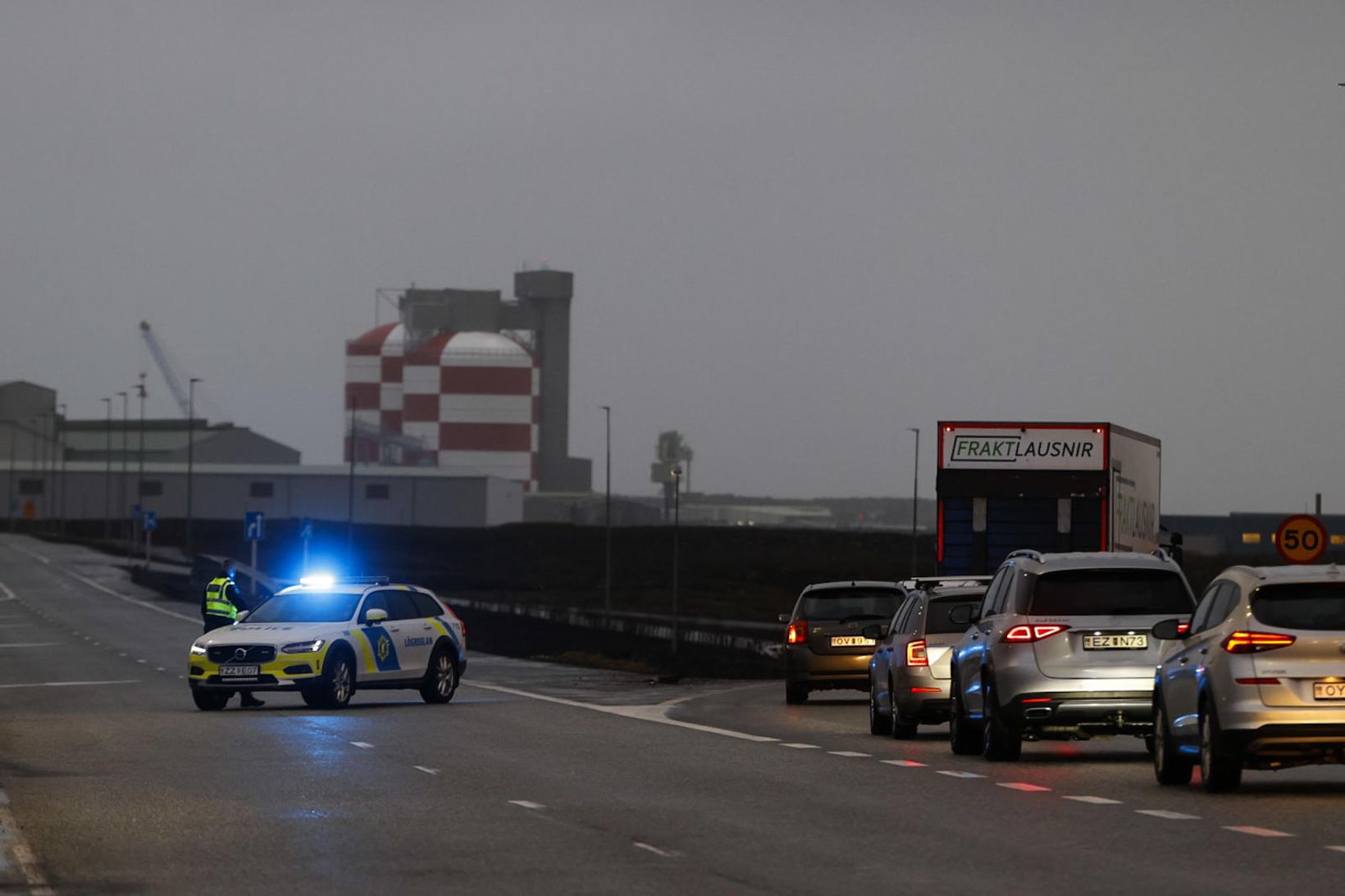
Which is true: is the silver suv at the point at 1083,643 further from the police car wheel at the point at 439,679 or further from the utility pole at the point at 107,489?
the utility pole at the point at 107,489

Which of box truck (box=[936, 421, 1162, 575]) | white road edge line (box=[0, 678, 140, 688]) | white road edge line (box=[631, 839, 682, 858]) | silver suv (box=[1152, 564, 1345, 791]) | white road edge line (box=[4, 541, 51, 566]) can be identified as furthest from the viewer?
white road edge line (box=[4, 541, 51, 566])

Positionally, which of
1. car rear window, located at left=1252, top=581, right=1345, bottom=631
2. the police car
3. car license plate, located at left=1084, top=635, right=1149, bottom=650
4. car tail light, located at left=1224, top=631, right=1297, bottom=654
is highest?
car rear window, located at left=1252, top=581, right=1345, bottom=631

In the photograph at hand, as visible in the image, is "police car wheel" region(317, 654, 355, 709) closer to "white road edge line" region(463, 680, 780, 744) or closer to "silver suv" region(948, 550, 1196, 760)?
"white road edge line" region(463, 680, 780, 744)

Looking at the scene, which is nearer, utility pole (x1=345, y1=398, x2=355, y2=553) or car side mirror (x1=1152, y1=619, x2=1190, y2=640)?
car side mirror (x1=1152, y1=619, x2=1190, y2=640)

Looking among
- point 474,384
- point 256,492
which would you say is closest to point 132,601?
point 256,492

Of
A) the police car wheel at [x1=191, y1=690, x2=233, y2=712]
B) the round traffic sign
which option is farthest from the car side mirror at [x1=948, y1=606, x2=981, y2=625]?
the police car wheel at [x1=191, y1=690, x2=233, y2=712]

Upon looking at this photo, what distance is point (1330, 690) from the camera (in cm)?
1482

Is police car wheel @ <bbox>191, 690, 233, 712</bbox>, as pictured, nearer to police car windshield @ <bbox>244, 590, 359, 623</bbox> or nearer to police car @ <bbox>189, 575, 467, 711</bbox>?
police car @ <bbox>189, 575, 467, 711</bbox>

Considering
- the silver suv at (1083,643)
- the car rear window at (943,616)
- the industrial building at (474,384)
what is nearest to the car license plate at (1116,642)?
the silver suv at (1083,643)

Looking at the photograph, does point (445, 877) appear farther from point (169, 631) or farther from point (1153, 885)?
point (169, 631)

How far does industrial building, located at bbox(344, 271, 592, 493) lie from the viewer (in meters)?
161

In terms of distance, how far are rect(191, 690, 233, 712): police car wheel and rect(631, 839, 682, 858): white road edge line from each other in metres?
16.2

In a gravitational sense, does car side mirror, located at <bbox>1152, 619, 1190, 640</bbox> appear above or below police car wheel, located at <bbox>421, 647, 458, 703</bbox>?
above

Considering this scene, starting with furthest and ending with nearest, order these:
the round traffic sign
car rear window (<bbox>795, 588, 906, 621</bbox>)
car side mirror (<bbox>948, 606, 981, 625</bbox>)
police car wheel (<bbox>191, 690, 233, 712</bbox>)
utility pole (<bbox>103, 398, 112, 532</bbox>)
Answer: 1. utility pole (<bbox>103, 398, 112, 532</bbox>)
2. car rear window (<bbox>795, 588, 906, 621</bbox>)
3. police car wheel (<bbox>191, 690, 233, 712</bbox>)
4. the round traffic sign
5. car side mirror (<bbox>948, 606, 981, 625</bbox>)
